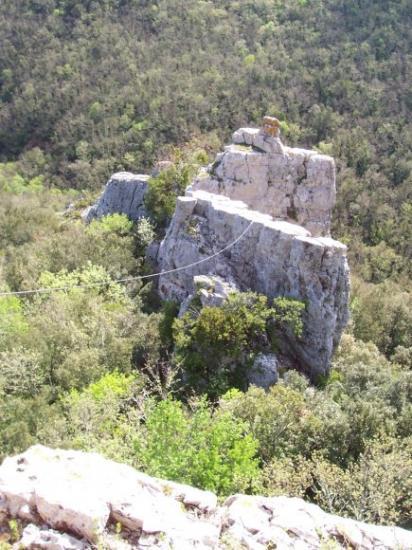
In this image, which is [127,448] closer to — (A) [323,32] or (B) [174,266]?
(B) [174,266]

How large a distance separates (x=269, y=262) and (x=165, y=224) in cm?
1165

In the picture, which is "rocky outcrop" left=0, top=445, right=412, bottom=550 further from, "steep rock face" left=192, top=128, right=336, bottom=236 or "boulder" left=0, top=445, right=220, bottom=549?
"steep rock face" left=192, top=128, right=336, bottom=236

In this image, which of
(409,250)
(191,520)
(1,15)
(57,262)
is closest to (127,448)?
(191,520)

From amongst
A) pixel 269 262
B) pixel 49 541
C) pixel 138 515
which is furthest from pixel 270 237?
pixel 49 541

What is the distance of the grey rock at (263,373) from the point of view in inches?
1156

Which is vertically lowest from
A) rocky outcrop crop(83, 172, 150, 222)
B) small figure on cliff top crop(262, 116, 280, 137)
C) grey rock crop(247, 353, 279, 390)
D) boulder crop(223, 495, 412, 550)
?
grey rock crop(247, 353, 279, 390)

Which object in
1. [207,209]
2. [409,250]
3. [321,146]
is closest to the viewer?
[207,209]

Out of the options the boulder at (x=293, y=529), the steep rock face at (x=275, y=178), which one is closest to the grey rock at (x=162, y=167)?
the steep rock face at (x=275, y=178)

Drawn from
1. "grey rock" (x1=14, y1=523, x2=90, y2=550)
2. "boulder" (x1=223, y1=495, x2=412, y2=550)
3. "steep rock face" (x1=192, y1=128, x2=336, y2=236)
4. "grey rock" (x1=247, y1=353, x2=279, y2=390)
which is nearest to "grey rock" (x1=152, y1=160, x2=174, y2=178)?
"steep rock face" (x1=192, y1=128, x2=336, y2=236)

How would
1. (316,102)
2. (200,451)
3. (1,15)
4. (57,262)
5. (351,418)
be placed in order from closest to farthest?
1. (200,451)
2. (351,418)
3. (57,262)
4. (316,102)
5. (1,15)

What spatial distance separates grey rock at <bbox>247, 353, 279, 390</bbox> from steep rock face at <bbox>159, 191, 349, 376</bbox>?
89.2 inches

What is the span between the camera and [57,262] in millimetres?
38312

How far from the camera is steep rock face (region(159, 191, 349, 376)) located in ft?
100

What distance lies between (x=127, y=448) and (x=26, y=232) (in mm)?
31861
